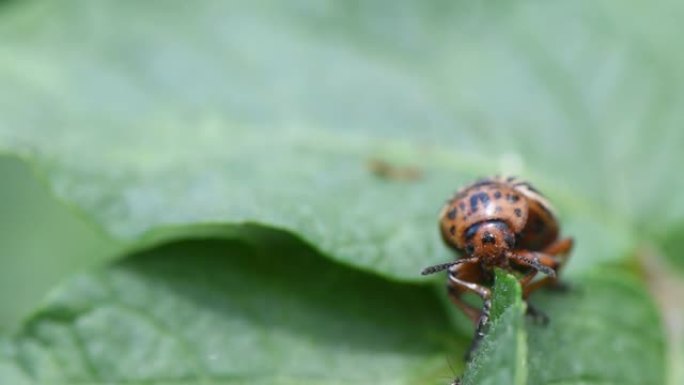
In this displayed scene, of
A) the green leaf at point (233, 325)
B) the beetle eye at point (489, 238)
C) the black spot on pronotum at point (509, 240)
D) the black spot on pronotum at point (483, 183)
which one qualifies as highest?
the black spot on pronotum at point (483, 183)

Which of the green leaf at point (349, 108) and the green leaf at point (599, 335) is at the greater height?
the green leaf at point (349, 108)

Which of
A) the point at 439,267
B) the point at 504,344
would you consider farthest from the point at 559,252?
the point at 504,344

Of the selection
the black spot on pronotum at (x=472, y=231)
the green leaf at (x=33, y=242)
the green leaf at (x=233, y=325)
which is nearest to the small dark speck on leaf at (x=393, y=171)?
the green leaf at (x=233, y=325)

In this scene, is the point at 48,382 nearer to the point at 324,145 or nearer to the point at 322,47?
the point at 324,145

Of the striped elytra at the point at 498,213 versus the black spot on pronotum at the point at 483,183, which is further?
the black spot on pronotum at the point at 483,183

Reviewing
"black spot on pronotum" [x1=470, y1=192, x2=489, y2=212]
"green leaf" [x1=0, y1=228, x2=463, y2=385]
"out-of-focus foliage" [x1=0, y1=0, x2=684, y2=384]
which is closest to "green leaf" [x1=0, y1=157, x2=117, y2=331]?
"out-of-focus foliage" [x1=0, y1=0, x2=684, y2=384]

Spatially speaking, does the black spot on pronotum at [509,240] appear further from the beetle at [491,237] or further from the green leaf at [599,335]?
the green leaf at [599,335]

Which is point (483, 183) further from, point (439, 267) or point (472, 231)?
point (439, 267)
